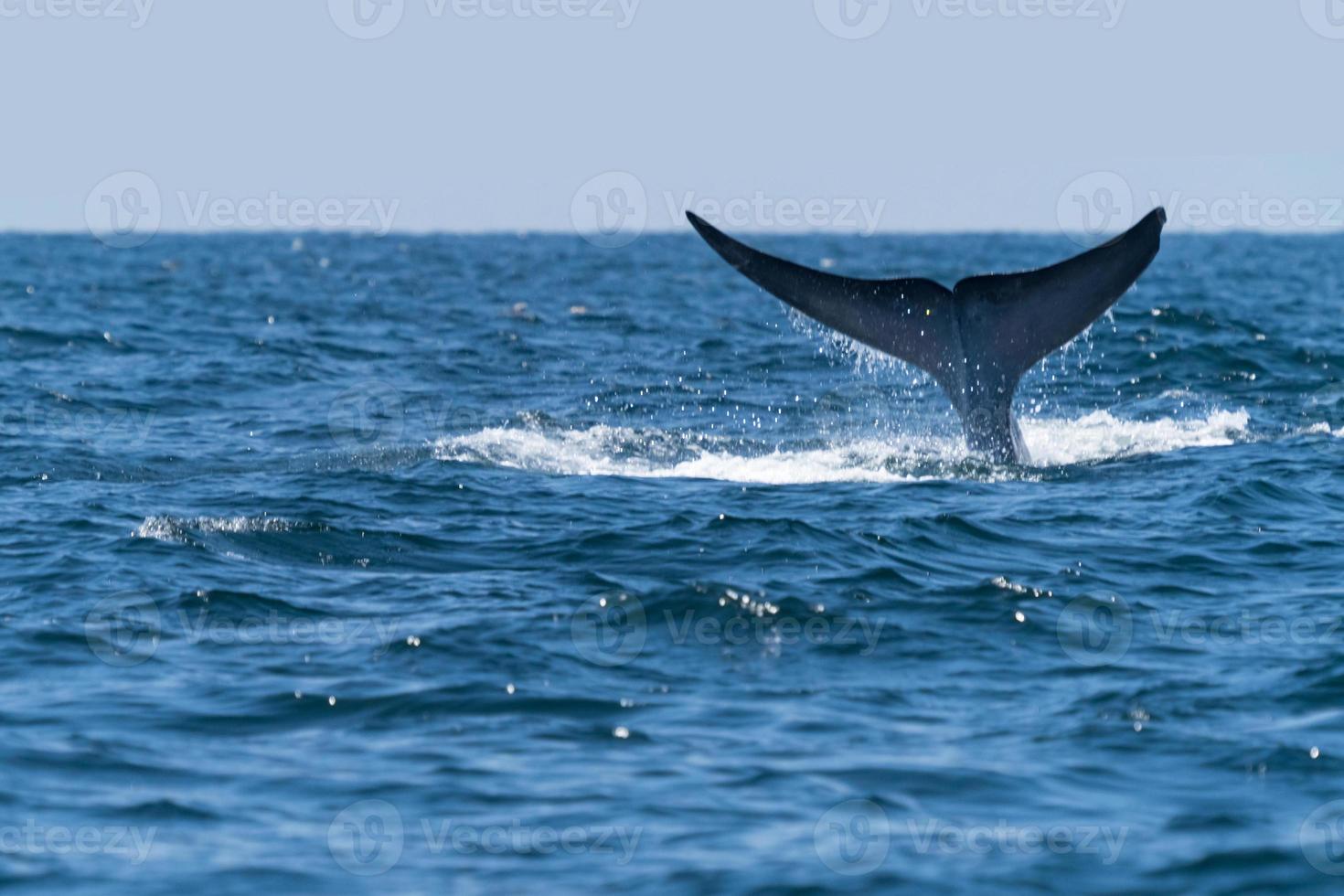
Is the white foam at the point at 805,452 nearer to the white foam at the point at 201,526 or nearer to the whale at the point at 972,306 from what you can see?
the whale at the point at 972,306

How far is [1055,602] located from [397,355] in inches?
678

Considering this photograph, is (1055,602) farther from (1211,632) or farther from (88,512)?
(88,512)

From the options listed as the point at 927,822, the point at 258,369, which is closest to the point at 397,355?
the point at 258,369

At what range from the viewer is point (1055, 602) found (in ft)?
35.6

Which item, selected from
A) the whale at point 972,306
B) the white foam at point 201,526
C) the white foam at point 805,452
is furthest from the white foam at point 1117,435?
the white foam at point 201,526

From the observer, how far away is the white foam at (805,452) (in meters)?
15.5

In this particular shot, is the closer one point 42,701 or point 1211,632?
point 42,701

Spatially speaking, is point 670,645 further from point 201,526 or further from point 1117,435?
point 1117,435

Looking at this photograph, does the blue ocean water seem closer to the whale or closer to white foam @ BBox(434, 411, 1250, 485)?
white foam @ BBox(434, 411, 1250, 485)

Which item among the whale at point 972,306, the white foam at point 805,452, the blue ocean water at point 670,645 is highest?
the whale at point 972,306

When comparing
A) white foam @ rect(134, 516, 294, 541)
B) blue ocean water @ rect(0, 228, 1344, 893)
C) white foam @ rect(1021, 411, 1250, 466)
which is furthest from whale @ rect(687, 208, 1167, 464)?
white foam @ rect(134, 516, 294, 541)

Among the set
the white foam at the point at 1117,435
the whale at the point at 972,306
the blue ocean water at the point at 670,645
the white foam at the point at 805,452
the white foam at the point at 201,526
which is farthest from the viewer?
the white foam at the point at 1117,435

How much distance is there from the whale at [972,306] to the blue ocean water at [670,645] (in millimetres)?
388

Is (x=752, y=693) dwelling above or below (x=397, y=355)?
below
